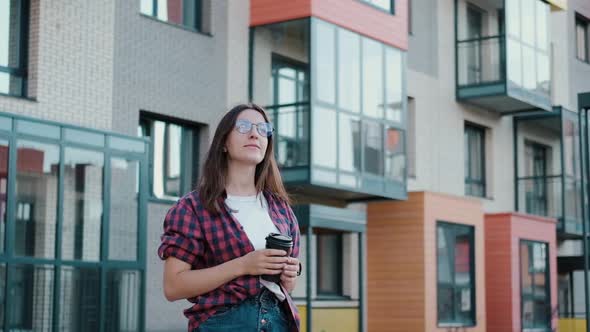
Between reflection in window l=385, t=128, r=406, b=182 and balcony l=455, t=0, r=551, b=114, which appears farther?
balcony l=455, t=0, r=551, b=114

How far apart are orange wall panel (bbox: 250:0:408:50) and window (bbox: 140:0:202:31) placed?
1096 millimetres

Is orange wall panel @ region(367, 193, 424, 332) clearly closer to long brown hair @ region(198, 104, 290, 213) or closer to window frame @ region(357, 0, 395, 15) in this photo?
window frame @ region(357, 0, 395, 15)

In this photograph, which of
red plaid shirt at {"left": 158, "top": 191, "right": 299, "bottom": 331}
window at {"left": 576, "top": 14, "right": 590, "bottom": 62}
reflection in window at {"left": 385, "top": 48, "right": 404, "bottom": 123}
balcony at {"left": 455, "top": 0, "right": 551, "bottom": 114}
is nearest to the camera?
red plaid shirt at {"left": 158, "top": 191, "right": 299, "bottom": 331}

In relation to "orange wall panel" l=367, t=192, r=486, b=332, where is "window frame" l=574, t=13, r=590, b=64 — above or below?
above

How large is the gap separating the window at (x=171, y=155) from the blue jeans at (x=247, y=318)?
1333 centimetres

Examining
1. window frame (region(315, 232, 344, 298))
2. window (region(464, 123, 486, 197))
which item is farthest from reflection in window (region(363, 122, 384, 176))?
window (region(464, 123, 486, 197))

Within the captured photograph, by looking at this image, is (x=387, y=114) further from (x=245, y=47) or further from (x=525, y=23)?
(x=525, y=23)

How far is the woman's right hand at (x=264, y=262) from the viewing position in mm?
3504

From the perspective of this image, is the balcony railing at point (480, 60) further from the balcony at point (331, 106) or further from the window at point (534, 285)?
the balcony at point (331, 106)

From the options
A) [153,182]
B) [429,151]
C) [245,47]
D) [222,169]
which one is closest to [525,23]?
[429,151]

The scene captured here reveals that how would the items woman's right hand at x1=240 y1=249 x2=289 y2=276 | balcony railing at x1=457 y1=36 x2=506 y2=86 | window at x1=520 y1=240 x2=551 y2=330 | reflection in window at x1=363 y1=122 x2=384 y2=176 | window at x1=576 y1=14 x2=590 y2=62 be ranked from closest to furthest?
woman's right hand at x1=240 y1=249 x2=289 y2=276 → reflection in window at x1=363 y1=122 x2=384 y2=176 → balcony railing at x1=457 y1=36 x2=506 y2=86 → window at x1=520 y1=240 x2=551 y2=330 → window at x1=576 y1=14 x2=590 y2=62

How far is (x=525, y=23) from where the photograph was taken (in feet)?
83.6

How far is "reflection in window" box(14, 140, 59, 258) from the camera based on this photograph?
541 inches

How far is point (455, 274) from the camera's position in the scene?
2217cm
